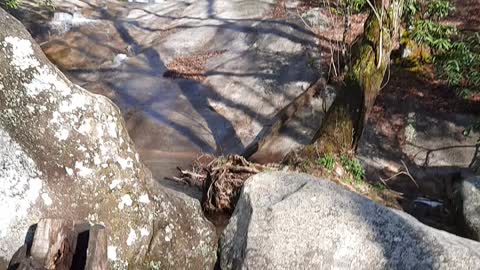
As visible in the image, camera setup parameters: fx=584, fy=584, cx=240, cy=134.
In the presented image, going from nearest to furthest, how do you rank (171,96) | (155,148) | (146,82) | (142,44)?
(155,148)
(171,96)
(146,82)
(142,44)

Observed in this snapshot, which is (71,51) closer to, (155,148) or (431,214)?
(155,148)

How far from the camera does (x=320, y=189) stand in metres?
5.89

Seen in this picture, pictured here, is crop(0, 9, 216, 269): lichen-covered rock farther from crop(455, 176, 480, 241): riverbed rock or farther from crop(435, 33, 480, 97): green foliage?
crop(435, 33, 480, 97): green foliage

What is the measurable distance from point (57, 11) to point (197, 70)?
992cm

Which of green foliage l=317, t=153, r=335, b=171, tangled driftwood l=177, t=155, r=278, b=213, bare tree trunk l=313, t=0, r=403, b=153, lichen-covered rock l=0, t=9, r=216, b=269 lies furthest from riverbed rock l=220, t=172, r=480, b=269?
bare tree trunk l=313, t=0, r=403, b=153

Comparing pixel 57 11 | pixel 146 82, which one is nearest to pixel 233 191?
pixel 146 82

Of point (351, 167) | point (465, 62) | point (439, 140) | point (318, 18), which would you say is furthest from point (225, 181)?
point (318, 18)

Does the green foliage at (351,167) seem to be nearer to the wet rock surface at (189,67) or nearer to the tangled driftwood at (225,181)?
the tangled driftwood at (225,181)

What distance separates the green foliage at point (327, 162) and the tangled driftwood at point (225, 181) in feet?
2.49

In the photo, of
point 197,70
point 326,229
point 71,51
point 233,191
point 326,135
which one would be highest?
point 326,229

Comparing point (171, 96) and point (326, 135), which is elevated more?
point (326, 135)

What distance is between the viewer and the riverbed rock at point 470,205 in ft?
24.9

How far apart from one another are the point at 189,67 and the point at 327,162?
1116 centimetres

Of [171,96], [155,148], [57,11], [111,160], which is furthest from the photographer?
[57,11]
